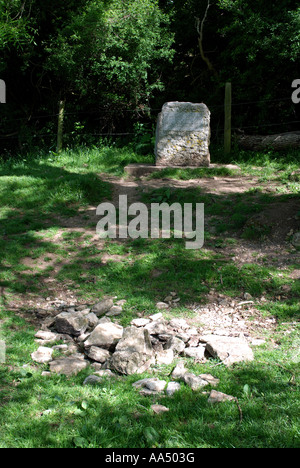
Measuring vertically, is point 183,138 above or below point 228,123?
below

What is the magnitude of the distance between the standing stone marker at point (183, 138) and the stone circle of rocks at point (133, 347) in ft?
17.4

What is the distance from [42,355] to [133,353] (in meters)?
0.80

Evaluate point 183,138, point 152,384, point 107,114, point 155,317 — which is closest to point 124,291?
point 155,317

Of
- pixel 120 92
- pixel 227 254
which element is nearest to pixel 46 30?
pixel 120 92

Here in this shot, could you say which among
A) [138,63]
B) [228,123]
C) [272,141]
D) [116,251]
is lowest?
[116,251]

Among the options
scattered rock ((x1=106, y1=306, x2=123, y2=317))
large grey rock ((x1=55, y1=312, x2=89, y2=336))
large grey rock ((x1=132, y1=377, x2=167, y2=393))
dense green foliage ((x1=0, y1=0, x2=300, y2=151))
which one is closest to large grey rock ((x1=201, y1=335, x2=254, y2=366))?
large grey rock ((x1=132, y1=377, x2=167, y2=393))

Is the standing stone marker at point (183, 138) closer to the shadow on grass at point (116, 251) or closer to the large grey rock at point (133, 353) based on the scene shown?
the shadow on grass at point (116, 251)

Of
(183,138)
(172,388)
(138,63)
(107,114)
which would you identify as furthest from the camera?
(107,114)

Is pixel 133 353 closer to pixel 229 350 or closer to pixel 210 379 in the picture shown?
pixel 210 379

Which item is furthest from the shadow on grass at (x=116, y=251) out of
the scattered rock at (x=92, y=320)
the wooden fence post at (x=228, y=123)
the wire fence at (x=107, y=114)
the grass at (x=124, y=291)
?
the wire fence at (x=107, y=114)

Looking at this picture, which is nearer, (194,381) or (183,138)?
(194,381)

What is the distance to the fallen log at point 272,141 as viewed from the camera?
31.2 ft

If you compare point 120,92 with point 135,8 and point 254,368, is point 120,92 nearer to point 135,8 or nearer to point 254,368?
point 135,8

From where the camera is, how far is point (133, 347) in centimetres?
354
